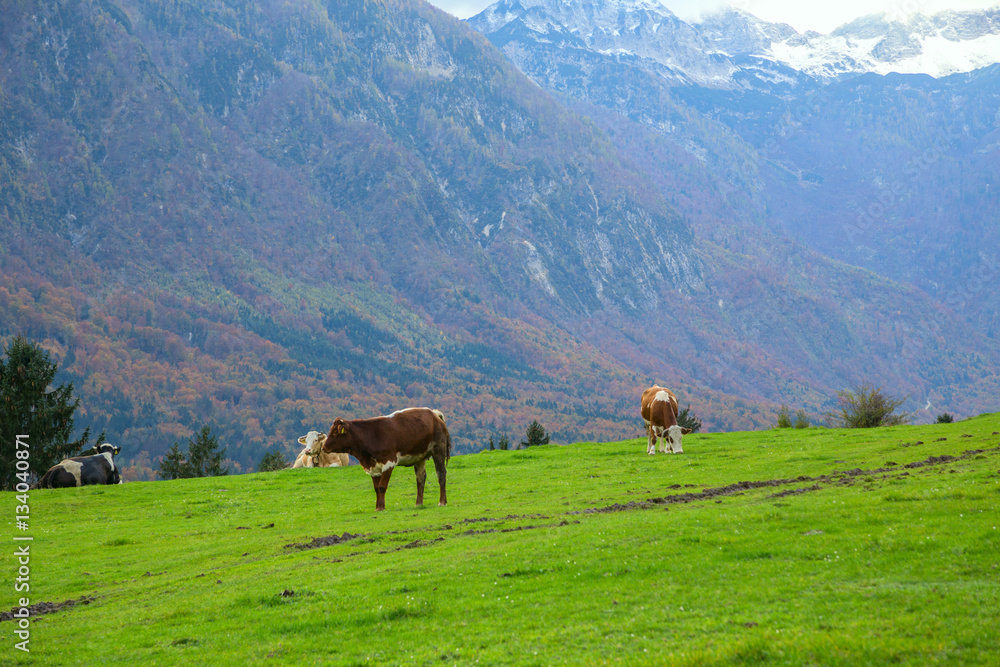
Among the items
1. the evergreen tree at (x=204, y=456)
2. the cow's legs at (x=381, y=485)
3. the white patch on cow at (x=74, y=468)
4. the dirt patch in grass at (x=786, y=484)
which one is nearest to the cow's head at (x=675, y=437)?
the dirt patch in grass at (x=786, y=484)

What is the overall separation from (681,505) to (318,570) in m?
11.9

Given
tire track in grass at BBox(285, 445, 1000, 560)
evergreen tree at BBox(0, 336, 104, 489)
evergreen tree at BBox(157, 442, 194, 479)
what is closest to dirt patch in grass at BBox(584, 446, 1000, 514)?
tire track in grass at BBox(285, 445, 1000, 560)

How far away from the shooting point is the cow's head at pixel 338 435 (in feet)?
95.2

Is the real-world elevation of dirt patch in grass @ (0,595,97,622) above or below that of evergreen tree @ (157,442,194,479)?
below

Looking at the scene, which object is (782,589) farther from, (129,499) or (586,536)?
(129,499)

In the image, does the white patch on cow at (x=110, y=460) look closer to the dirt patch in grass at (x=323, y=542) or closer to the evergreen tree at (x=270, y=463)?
the dirt patch in grass at (x=323, y=542)

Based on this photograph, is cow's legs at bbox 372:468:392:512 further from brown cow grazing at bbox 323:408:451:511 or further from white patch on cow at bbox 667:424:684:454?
white patch on cow at bbox 667:424:684:454

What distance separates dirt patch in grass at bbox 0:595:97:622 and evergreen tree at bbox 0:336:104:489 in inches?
1409

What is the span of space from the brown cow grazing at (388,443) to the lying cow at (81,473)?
841 inches

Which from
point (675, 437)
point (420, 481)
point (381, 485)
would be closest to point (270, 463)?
point (675, 437)

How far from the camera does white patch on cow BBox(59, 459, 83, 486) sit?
42.4m

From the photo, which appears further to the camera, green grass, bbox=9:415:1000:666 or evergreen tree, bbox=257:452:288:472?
evergreen tree, bbox=257:452:288:472

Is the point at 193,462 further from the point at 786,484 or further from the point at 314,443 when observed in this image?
the point at 786,484

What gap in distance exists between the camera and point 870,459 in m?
32.4
